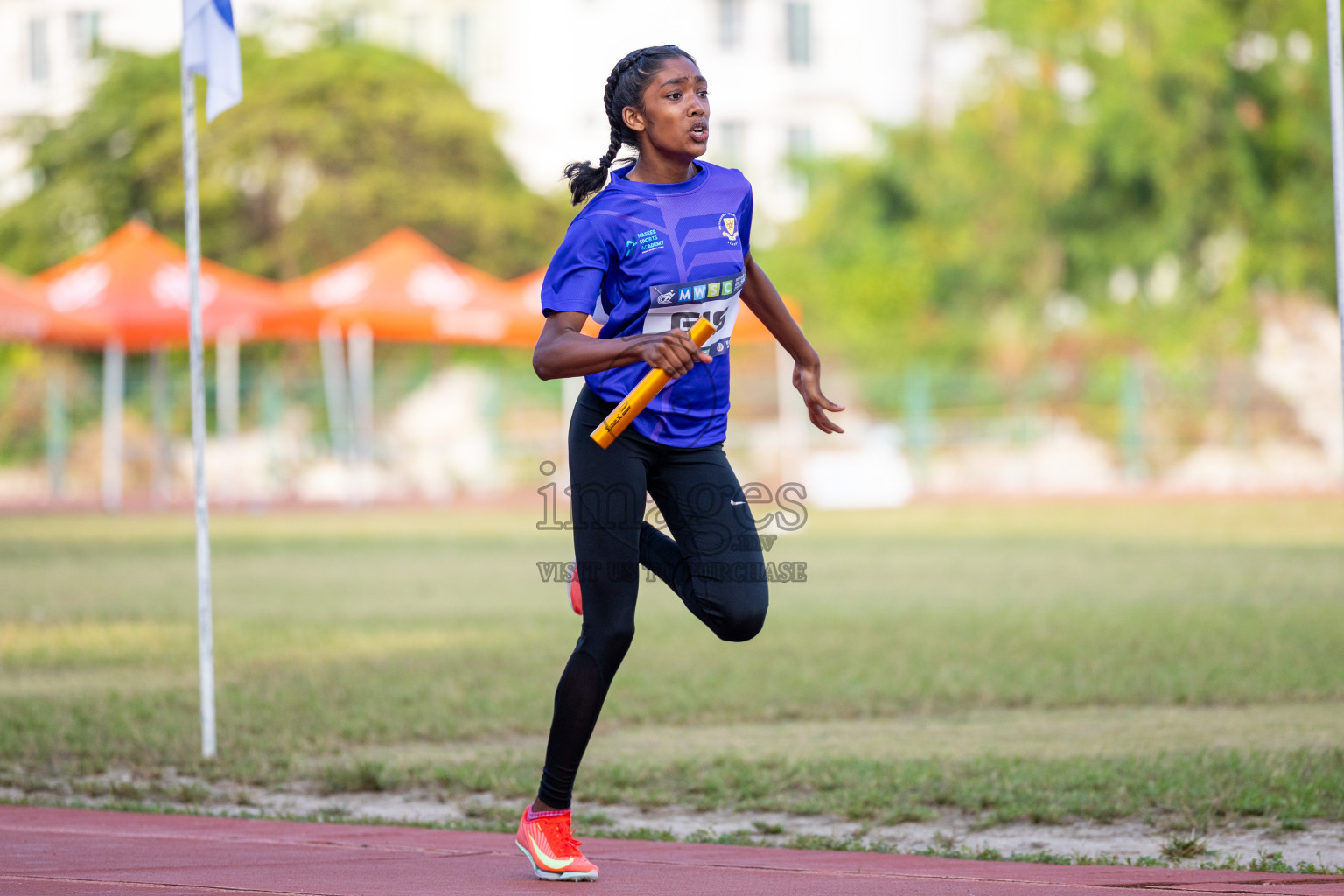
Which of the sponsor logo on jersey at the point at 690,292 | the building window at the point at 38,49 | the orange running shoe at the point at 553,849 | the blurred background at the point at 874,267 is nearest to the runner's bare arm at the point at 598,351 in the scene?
the sponsor logo on jersey at the point at 690,292

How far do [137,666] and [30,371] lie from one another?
25759 mm

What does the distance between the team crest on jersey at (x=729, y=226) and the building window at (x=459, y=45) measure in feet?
152

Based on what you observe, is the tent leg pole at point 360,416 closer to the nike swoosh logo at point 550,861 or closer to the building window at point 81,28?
the nike swoosh logo at point 550,861

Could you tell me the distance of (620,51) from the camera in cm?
4897

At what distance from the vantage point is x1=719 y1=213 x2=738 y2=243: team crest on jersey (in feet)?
14.9

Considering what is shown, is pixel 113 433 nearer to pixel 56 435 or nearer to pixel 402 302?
pixel 56 435

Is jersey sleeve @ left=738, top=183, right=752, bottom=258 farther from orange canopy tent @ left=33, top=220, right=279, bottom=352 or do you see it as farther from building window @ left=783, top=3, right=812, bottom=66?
building window @ left=783, top=3, right=812, bottom=66

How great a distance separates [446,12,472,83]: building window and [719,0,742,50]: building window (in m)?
7.50

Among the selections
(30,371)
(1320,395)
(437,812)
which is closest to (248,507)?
(30,371)

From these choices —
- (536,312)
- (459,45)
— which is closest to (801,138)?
(459,45)

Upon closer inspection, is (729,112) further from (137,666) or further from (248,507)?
(137,666)

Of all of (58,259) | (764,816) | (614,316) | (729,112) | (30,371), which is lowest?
(764,816)

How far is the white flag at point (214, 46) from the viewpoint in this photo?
23.1 ft

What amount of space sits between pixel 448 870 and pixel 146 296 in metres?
20.2
